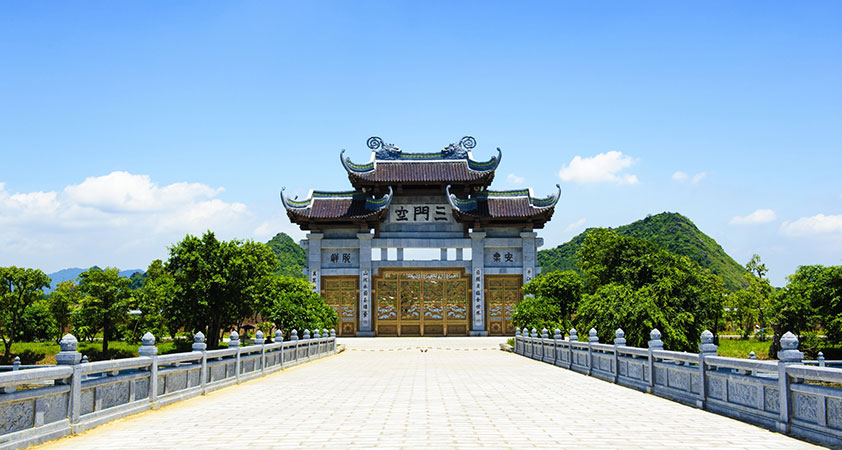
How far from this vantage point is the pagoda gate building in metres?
38.1

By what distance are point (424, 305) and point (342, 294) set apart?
492cm

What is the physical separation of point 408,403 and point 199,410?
3.25m

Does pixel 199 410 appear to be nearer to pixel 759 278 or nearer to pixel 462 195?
pixel 462 195

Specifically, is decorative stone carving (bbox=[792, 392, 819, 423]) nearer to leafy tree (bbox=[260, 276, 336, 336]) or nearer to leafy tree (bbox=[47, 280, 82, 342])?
leafy tree (bbox=[260, 276, 336, 336])

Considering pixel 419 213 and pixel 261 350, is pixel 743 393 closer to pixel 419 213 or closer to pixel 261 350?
pixel 261 350

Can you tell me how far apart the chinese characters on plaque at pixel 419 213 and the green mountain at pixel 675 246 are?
3516 centimetres

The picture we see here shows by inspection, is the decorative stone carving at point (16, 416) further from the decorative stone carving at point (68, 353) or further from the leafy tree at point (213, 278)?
the leafy tree at point (213, 278)

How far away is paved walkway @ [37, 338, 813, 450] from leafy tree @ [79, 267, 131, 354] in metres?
27.9

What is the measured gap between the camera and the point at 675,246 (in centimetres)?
7475

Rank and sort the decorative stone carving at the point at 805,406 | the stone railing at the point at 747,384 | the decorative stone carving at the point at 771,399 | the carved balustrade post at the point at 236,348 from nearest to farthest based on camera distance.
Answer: the stone railing at the point at 747,384
the decorative stone carving at the point at 805,406
the decorative stone carving at the point at 771,399
the carved balustrade post at the point at 236,348

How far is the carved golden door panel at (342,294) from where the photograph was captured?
126 ft

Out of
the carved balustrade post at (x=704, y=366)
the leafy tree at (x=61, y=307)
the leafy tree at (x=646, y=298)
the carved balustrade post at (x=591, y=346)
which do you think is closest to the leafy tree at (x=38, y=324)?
the leafy tree at (x=61, y=307)

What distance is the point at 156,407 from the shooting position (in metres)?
10.2

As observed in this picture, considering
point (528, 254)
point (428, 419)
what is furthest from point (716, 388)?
point (528, 254)
